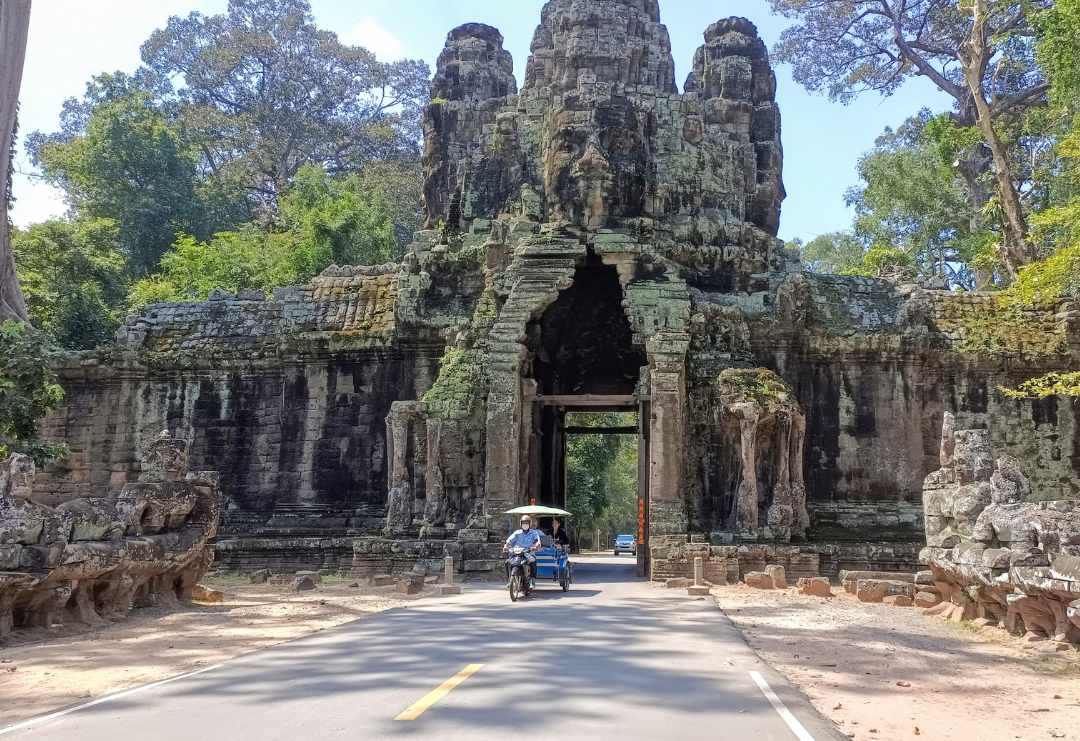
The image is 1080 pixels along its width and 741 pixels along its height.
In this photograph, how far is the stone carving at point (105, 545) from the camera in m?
9.02

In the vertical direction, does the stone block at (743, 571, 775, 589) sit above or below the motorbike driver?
below

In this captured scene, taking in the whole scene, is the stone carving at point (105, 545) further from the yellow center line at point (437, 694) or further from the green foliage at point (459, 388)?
the green foliage at point (459, 388)

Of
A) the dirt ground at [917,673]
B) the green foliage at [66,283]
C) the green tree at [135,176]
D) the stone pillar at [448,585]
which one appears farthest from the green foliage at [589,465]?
the dirt ground at [917,673]

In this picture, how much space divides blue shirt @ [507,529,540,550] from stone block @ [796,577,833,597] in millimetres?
3849

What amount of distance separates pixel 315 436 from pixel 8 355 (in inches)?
257

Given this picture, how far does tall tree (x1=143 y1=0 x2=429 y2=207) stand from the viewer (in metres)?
48.7

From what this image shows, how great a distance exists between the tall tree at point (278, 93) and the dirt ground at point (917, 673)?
41.9 meters

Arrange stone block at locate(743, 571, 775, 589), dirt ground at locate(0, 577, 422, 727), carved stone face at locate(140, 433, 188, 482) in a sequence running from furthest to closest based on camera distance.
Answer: stone block at locate(743, 571, 775, 589), carved stone face at locate(140, 433, 188, 482), dirt ground at locate(0, 577, 422, 727)

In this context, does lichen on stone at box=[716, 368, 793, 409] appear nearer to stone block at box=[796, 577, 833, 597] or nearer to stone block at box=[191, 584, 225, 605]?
stone block at box=[796, 577, 833, 597]

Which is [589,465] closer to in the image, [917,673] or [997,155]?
[997,155]

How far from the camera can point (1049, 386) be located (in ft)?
55.9

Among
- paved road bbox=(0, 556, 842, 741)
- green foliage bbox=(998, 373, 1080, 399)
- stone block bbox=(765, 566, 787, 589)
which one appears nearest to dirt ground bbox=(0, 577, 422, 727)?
paved road bbox=(0, 556, 842, 741)

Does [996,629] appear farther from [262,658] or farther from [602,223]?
[602,223]

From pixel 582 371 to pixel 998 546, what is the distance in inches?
529
